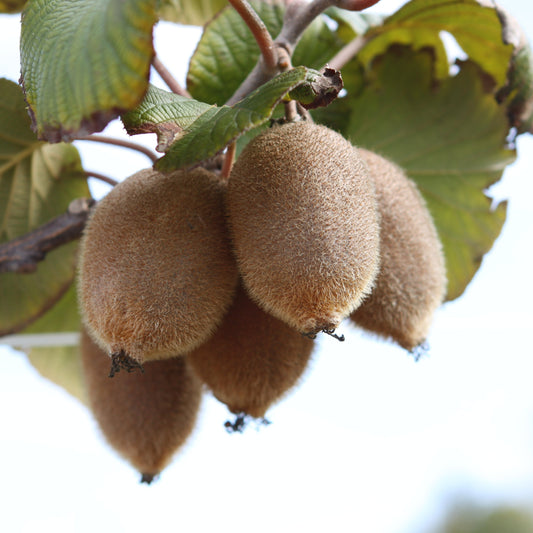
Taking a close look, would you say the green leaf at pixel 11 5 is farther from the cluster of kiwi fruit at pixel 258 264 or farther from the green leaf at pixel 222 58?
the cluster of kiwi fruit at pixel 258 264

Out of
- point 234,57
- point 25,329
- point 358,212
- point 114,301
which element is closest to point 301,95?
point 358,212

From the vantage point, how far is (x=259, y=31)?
0.76 metres

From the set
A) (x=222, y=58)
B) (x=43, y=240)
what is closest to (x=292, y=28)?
(x=222, y=58)

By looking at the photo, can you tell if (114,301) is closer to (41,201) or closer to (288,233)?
(288,233)

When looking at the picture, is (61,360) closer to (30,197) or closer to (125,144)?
(30,197)

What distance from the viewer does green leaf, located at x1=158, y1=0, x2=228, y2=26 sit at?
3.85 feet

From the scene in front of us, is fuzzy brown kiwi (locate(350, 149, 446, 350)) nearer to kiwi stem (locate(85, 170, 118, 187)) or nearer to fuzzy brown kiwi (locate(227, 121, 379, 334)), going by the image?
fuzzy brown kiwi (locate(227, 121, 379, 334))

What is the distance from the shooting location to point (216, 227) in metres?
0.71

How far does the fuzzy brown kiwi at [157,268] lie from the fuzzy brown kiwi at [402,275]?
0.66ft

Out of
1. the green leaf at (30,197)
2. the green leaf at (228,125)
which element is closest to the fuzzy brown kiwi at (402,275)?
the green leaf at (228,125)

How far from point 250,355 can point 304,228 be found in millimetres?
238

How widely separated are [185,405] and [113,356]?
265 mm

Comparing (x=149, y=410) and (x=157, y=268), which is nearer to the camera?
(x=157, y=268)

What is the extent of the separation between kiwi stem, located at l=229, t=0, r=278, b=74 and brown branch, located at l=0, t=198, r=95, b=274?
1.23ft
